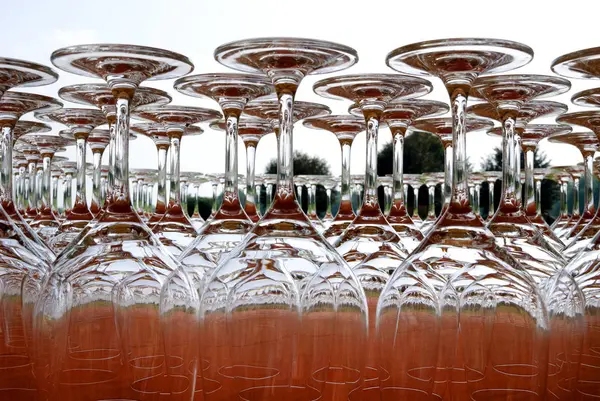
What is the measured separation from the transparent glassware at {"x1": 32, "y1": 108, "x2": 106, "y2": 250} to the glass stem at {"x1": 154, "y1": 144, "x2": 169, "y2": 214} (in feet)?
0.40

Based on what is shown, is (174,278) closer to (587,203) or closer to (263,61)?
(263,61)

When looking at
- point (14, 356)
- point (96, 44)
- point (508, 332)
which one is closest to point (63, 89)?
point (96, 44)

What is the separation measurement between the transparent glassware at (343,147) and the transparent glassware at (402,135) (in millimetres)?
66

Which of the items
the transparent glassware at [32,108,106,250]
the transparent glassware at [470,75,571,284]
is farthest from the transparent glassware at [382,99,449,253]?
the transparent glassware at [32,108,106,250]

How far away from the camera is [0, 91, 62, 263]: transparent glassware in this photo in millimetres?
929

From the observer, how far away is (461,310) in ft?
2.18

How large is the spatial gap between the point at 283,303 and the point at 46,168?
1364mm

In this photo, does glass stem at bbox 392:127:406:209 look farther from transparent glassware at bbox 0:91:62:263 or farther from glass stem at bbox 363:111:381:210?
transparent glassware at bbox 0:91:62:263

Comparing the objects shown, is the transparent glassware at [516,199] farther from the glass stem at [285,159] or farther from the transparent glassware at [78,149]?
the transparent glassware at [78,149]

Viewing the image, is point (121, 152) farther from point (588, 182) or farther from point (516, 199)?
point (588, 182)

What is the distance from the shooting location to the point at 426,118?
1205 mm

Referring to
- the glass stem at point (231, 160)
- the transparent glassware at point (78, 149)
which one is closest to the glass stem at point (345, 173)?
the glass stem at point (231, 160)

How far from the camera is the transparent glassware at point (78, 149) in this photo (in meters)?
1.13

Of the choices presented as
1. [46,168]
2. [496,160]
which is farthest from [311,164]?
[46,168]
